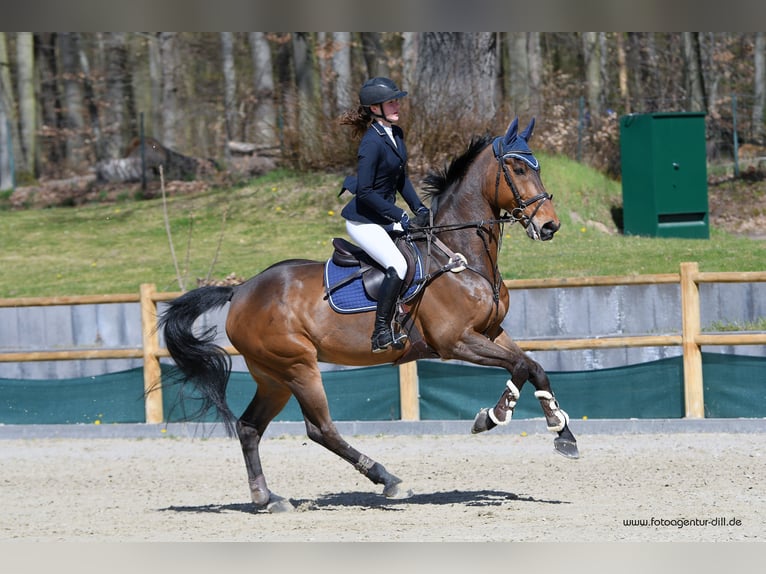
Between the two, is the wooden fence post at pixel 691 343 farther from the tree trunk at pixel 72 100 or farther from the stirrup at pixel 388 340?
the tree trunk at pixel 72 100

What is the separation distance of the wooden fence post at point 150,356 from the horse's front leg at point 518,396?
496 centimetres

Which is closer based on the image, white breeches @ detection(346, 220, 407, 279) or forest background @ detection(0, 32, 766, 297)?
white breeches @ detection(346, 220, 407, 279)

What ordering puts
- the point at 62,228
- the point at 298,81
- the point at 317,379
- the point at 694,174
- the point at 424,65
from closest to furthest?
the point at 317,379 < the point at 694,174 < the point at 424,65 < the point at 62,228 < the point at 298,81

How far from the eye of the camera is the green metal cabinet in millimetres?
15570

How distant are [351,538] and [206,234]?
1102cm

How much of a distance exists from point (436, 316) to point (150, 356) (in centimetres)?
477

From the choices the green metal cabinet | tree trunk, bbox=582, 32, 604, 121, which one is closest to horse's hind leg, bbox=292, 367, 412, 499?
the green metal cabinet

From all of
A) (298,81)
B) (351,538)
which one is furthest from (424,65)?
(351,538)

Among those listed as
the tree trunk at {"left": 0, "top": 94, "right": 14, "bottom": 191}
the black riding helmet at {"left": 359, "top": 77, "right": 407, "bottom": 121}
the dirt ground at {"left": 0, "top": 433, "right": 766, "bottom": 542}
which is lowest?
the dirt ground at {"left": 0, "top": 433, "right": 766, "bottom": 542}

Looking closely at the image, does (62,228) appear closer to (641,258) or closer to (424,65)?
(424,65)

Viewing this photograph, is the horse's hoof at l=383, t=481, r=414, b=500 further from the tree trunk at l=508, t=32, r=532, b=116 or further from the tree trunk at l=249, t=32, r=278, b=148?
the tree trunk at l=249, t=32, r=278, b=148

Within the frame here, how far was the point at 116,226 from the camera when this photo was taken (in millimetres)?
18000

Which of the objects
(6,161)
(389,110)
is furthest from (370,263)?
(6,161)
